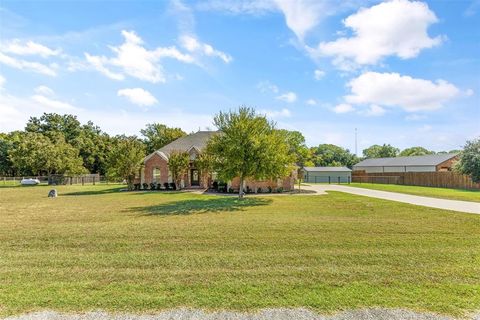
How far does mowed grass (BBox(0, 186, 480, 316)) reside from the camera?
174 inches

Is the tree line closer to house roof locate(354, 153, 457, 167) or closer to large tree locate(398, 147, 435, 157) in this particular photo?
large tree locate(398, 147, 435, 157)

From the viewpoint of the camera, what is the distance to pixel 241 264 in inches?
241

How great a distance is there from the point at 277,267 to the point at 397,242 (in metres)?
4.13

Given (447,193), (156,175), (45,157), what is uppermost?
(45,157)

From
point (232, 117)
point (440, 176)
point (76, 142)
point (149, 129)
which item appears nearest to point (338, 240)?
A: point (232, 117)

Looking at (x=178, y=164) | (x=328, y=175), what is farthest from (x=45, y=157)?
(x=328, y=175)

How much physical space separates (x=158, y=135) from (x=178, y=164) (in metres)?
24.5

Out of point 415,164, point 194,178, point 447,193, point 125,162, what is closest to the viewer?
point 447,193

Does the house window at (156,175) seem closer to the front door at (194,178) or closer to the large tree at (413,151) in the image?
the front door at (194,178)

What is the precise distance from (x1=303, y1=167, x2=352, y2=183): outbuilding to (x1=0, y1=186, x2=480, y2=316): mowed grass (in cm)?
3702

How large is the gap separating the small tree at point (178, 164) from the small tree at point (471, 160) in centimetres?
2591

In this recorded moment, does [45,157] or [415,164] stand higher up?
[45,157]

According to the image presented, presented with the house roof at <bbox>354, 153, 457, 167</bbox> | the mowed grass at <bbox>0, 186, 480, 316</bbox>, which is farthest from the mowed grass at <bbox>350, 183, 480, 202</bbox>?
the house roof at <bbox>354, 153, 457, 167</bbox>

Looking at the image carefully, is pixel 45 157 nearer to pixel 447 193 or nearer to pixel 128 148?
pixel 128 148
